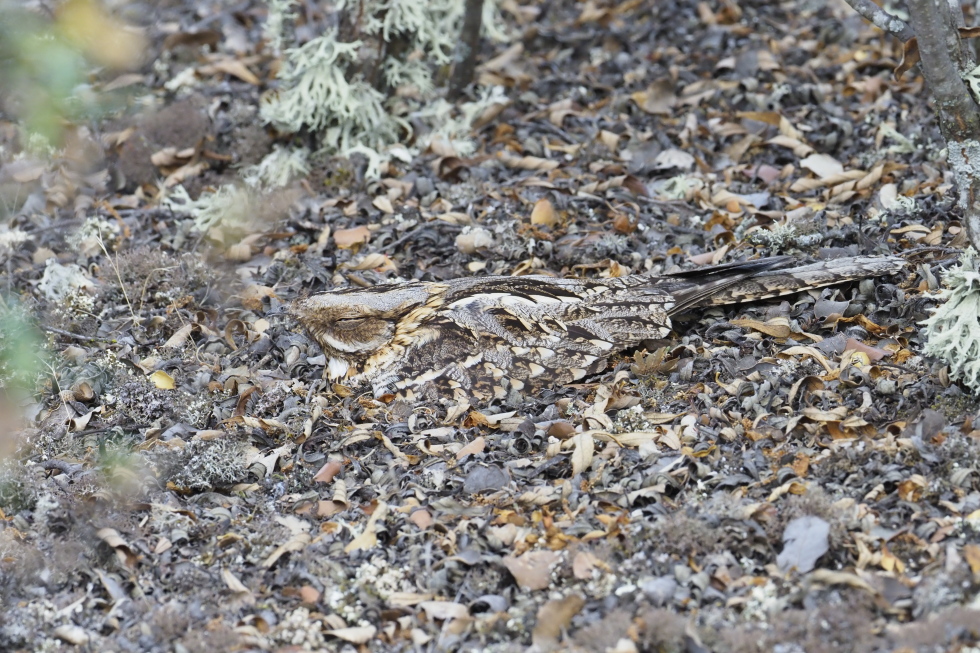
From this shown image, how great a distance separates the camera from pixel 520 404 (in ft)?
13.6

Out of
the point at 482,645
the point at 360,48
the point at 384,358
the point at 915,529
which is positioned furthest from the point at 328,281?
the point at 915,529

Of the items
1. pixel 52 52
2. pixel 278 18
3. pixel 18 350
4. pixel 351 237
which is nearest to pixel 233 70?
pixel 278 18

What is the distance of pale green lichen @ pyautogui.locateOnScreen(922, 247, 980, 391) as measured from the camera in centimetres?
346

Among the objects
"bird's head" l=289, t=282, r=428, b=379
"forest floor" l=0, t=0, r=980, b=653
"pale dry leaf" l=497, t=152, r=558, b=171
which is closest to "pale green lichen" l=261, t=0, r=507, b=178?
"forest floor" l=0, t=0, r=980, b=653

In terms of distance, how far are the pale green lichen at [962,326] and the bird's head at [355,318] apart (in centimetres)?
210

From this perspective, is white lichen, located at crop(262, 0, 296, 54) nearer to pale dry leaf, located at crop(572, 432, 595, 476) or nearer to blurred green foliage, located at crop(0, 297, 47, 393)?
blurred green foliage, located at crop(0, 297, 47, 393)

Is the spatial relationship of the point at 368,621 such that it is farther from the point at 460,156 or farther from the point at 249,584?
the point at 460,156

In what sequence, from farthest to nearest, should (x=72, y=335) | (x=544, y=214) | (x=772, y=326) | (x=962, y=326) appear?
(x=544, y=214) → (x=72, y=335) → (x=772, y=326) → (x=962, y=326)

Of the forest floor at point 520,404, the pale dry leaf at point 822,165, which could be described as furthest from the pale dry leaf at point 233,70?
the pale dry leaf at point 822,165

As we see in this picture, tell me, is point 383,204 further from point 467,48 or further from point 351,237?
point 467,48

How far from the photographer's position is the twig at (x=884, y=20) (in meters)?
3.59

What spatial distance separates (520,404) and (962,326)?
173 centimetres

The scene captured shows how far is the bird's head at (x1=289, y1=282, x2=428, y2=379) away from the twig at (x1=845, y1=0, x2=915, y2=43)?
2102 mm

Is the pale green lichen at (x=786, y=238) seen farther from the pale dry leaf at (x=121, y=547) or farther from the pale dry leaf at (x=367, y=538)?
the pale dry leaf at (x=121, y=547)
